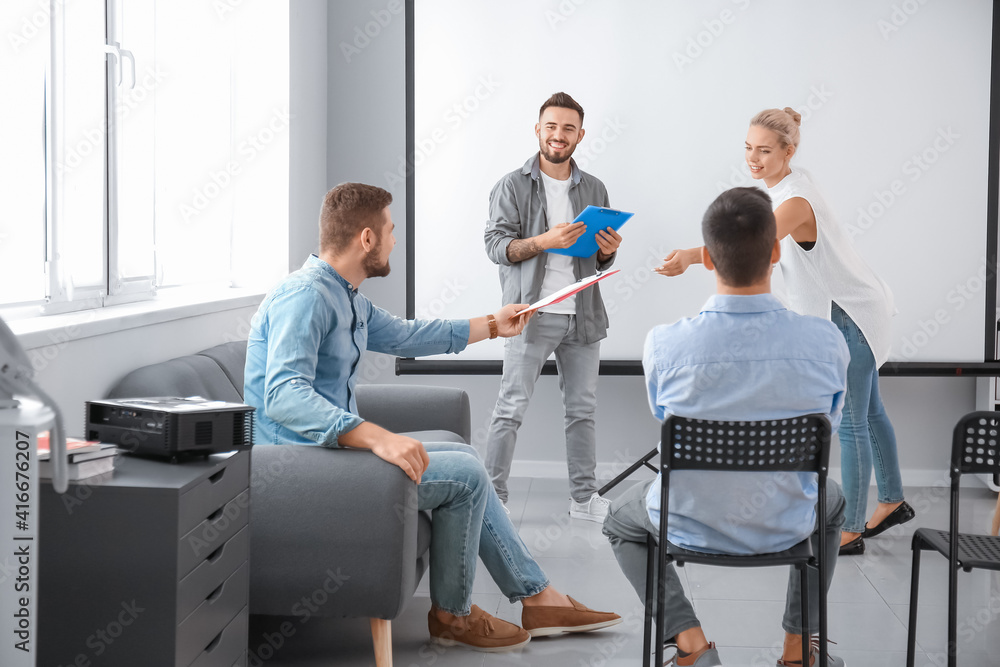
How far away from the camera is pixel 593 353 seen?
12.2ft

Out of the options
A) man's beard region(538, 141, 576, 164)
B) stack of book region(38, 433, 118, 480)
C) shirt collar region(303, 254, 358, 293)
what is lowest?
stack of book region(38, 433, 118, 480)

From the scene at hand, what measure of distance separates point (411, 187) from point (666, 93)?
4.16 feet

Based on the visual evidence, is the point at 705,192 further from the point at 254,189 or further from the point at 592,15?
the point at 254,189

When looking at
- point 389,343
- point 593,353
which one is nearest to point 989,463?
point 389,343

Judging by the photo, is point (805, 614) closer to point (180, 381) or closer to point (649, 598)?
point (649, 598)

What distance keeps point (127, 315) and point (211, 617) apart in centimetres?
106

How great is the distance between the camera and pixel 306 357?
6.63 feet

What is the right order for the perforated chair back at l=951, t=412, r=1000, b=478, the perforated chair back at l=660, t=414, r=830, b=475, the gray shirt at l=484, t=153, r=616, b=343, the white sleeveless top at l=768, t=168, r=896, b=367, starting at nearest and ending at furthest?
the perforated chair back at l=660, t=414, r=830, b=475
the perforated chair back at l=951, t=412, r=1000, b=478
the white sleeveless top at l=768, t=168, r=896, b=367
the gray shirt at l=484, t=153, r=616, b=343

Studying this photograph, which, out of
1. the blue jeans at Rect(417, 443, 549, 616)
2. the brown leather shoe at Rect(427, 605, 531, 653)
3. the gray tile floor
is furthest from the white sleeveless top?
the brown leather shoe at Rect(427, 605, 531, 653)

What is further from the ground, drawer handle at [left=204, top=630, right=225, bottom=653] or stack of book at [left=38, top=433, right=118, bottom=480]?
stack of book at [left=38, top=433, right=118, bottom=480]

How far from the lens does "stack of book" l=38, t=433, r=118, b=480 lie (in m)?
1.41

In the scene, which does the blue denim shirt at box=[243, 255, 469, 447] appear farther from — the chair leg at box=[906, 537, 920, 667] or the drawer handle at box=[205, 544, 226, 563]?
the chair leg at box=[906, 537, 920, 667]

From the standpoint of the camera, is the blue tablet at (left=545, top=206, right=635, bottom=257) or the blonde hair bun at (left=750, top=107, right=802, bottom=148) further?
the blue tablet at (left=545, top=206, right=635, bottom=257)

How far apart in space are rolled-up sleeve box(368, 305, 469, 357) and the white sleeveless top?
3.84ft
